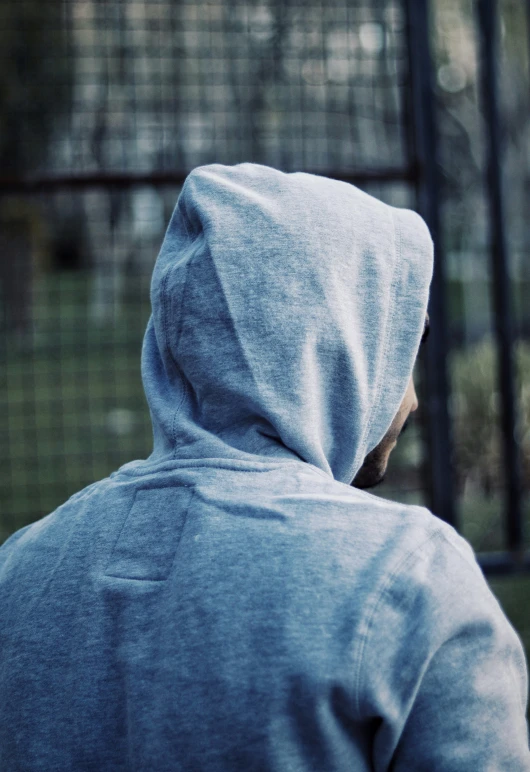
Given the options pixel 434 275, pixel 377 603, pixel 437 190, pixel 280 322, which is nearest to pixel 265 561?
pixel 377 603

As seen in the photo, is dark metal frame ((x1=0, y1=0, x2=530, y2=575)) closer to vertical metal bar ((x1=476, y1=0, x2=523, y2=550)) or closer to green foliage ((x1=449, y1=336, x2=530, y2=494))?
vertical metal bar ((x1=476, y1=0, x2=523, y2=550))

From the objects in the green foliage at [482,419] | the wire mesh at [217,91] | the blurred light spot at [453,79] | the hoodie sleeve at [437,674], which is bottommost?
the green foliage at [482,419]

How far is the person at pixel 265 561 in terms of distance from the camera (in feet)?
3.42

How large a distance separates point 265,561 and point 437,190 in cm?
280

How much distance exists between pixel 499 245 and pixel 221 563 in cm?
298

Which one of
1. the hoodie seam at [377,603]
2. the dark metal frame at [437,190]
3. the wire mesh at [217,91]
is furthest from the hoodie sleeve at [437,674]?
the wire mesh at [217,91]

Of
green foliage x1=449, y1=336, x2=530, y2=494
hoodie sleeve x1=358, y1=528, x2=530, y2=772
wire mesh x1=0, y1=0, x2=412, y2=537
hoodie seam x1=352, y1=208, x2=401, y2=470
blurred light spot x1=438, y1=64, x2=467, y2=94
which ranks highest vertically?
blurred light spot x1=438, y1=64, x2=467, y2=94

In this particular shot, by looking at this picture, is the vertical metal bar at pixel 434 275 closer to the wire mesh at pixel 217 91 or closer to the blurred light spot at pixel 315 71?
the wire mesh at pixel 217 91

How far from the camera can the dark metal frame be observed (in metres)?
3.51

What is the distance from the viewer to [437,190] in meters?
3.59

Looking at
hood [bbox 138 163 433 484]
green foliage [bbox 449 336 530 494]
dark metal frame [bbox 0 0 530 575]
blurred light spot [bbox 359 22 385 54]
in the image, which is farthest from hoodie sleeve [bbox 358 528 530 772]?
green foliage [bbox 449 336 530 494]

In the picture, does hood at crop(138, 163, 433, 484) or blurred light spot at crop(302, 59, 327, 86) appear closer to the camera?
hood at crop(138, 163, 433, 484)

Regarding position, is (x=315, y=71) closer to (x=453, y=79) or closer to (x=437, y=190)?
(x=437, y=190)

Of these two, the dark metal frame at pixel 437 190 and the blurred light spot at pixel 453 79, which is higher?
the blurred light spot at pixel 453 79
